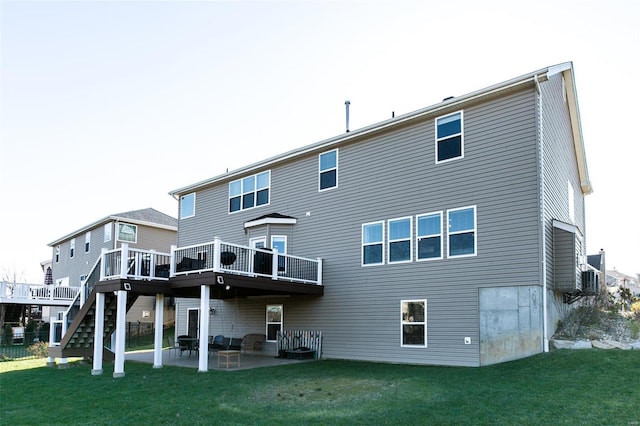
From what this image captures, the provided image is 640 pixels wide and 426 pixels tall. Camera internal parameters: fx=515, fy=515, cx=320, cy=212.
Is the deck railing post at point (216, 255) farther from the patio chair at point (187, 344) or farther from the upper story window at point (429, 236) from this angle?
the patio chair at point (187, 344)

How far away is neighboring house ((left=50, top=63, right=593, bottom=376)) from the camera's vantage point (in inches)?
493

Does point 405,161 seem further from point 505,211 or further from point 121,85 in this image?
point 121,85

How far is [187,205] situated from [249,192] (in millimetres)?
4083

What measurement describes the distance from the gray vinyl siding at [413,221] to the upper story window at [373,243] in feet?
0.61

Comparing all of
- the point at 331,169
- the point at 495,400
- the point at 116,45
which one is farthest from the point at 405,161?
the point at 116,45

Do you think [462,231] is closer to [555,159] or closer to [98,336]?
[555,159]

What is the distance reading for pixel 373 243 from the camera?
15461 mm

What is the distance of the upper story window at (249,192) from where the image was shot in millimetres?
19078

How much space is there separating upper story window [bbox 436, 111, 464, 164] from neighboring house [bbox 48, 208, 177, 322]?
2141 cm

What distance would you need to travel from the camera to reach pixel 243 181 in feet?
65.6

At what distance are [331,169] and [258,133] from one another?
479 cm

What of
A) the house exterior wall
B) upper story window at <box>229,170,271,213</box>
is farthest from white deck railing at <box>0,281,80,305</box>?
the house exterior wall

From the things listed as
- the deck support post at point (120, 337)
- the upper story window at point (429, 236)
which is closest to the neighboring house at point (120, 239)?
the deck support post at point (120, 337)

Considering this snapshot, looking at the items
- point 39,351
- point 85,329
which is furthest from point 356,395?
point 39,351
